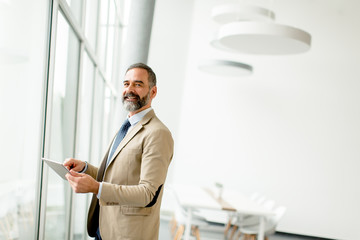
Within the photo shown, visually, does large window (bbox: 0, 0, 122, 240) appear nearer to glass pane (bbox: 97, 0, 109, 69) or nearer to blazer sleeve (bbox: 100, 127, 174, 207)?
blazer sleeve (bbox: 100, 127, 174, 207)

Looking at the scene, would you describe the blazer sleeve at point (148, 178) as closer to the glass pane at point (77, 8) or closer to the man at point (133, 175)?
the man at point (133, 175)

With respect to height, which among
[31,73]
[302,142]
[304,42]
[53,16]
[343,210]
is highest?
[304,42]

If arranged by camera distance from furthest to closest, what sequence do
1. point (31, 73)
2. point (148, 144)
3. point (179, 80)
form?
point (179, 80) → point (31, 73) → point (148, 144)

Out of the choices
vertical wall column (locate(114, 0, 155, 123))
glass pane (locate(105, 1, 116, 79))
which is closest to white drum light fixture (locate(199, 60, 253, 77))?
glass pane (locate(105, 1, 116, 79))

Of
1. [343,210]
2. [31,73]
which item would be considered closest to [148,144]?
[31,73]

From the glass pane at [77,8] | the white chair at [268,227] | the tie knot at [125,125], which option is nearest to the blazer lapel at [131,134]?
the tie knot at [125,125]

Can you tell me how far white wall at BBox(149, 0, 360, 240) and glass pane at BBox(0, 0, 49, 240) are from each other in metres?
6.39

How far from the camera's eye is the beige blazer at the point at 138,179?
1890 millimetres

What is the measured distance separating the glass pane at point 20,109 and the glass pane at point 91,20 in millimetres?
1809

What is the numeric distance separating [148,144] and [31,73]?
2.52ft

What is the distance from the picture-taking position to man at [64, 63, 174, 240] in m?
1.83

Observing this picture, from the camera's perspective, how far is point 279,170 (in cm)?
849

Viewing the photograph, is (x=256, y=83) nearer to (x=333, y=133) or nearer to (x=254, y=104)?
(x=254, y=104)

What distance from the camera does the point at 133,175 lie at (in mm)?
2000
